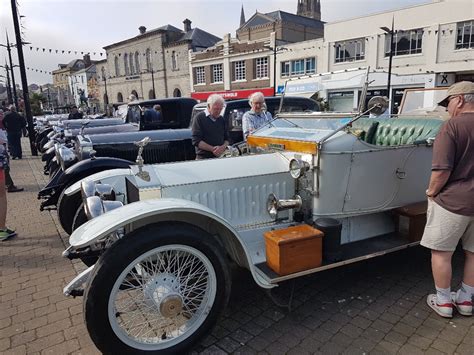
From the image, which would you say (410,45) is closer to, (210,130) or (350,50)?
(350,50)

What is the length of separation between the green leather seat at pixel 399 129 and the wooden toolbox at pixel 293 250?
4.83ft

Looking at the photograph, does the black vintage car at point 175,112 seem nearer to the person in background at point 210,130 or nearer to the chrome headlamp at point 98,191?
the person in background at point 210,130

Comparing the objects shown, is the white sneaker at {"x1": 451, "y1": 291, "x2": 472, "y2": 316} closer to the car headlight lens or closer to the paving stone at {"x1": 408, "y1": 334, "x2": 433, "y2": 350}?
the paving stone at {"x1": 408, "y1": 334, "x2": 433, "y2": 350}

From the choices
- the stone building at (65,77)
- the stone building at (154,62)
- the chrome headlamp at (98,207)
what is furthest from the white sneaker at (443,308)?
the stone building at (65,77)

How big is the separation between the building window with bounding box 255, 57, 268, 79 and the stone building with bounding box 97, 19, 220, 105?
1134cm

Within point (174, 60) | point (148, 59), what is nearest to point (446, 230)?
point (174, 60)

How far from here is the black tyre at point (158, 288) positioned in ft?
7.29

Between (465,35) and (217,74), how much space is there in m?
23.4

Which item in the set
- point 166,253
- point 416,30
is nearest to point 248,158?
point 166,253

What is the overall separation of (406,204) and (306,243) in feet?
4.68

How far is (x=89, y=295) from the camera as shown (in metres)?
2.18

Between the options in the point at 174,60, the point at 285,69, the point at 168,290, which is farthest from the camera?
the point at 174,60

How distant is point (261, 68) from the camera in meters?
34.1

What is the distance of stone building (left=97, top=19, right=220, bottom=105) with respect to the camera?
143 feet
